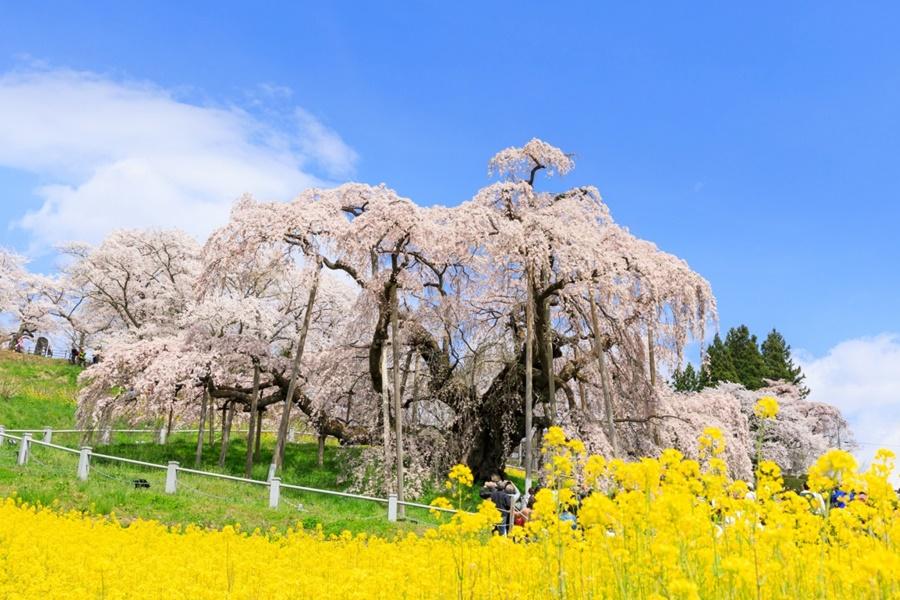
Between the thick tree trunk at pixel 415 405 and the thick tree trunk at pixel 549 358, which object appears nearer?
the thick tree trunk at pixel 549 358

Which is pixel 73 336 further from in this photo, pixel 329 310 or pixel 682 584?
pixel 682 584

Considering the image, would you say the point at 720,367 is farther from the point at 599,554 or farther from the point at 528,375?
the point at 599,554

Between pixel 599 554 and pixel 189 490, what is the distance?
1322cm

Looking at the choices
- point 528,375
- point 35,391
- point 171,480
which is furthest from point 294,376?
point 35,391

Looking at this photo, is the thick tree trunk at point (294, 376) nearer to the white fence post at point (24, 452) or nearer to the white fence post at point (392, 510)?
the white fence post at point (392, 510)

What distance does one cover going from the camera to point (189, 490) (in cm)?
1592

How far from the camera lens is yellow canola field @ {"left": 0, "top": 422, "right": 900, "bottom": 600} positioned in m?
3.36

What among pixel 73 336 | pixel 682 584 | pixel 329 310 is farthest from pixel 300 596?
pixel 73 336

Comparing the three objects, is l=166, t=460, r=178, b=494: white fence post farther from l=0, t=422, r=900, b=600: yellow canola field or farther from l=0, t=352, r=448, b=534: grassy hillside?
l=0, t=422, r=900, b=600: yellow canola field

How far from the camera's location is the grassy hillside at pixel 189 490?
1373cm

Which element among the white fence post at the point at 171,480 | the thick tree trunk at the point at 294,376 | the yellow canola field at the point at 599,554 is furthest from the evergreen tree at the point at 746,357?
the yellow canola field at the point at 599,554

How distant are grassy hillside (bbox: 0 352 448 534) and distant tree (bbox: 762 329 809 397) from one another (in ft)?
131

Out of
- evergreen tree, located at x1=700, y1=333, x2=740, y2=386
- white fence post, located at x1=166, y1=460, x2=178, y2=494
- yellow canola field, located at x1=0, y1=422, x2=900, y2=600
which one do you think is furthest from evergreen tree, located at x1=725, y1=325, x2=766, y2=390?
yellow canola field, located at x1=0, y1=422, x2=900, y2=600

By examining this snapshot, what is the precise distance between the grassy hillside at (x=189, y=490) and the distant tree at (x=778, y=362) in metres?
39.9
